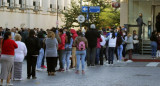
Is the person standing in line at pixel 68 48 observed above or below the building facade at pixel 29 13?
below

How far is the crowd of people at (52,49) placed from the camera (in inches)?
643

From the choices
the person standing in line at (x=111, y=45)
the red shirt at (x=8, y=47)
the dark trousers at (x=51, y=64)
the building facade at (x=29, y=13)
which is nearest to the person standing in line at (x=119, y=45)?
the person standing in line at (x=111, y=45)

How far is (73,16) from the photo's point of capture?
56625 mm

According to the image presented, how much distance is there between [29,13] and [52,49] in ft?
130

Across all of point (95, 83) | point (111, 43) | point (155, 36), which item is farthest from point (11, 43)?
point (155, 36)

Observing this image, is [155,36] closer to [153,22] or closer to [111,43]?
[111,43]

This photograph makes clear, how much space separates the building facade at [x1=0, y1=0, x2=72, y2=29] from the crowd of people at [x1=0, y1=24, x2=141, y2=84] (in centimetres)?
2443

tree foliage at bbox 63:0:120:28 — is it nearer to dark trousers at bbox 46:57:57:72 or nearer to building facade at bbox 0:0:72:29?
building facade at bbox 0:0:72:29

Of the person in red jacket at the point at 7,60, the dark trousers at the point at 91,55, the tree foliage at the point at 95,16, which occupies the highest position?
the tree foliage at the point at 95,16

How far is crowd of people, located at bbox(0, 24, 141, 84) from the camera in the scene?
16.3 metres

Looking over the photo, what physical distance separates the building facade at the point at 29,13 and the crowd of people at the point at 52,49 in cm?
2443

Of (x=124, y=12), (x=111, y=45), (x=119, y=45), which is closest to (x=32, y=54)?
(x=111, y=45)

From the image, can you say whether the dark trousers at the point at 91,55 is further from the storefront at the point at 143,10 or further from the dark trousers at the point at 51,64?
the storefront at the point at 143,10

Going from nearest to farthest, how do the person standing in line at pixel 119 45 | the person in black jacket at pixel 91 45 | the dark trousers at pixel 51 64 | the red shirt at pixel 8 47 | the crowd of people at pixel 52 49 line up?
the red shirt at pixel 8 47 < the crowd of people at pixel 52 49 < the dark trousers at pixel 51 64 < the person in black jacket at pixel 91 45 < the person standing in line at pixel 119 45
